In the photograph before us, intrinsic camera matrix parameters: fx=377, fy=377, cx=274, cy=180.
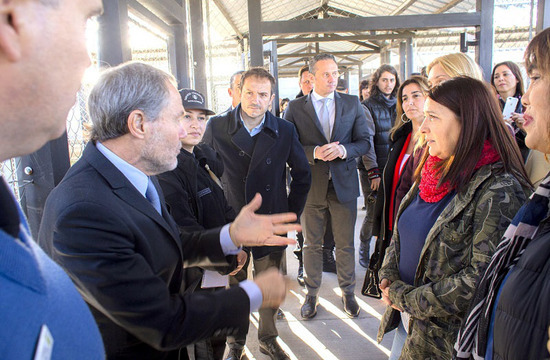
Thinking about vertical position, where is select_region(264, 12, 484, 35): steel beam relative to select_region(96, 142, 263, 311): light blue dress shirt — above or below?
above

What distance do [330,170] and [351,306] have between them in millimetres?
1224

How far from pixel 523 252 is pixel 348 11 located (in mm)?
9885

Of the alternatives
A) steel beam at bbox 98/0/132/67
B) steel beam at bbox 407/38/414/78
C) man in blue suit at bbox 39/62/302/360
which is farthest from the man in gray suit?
steel beam at bbox 407/38/414/78

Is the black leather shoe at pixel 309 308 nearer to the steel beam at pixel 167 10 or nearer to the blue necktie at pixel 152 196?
the blue necktie at pixel 152 196

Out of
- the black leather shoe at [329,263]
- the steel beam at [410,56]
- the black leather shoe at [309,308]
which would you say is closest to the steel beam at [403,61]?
the steel beam at [410,56]

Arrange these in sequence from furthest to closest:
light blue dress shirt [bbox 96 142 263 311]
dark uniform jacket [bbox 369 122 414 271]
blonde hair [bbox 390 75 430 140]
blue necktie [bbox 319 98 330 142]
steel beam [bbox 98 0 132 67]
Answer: blue necktie [bbox 319 98 330 142] → blonde hair [bbox 390 75 430 140] → dark uniform jacket [bbox 369 122 414 271] → steel beam [bbox 98 0 132 67] → light blue dress shirt [bbox 96 142 263 311]

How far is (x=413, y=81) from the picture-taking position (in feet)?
9.70

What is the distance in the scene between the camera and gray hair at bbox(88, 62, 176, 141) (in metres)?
1.27

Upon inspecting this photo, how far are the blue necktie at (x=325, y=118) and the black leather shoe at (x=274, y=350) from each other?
1809mm

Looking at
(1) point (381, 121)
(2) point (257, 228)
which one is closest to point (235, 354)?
(2) point (257, 228)

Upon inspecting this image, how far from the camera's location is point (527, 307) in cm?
95

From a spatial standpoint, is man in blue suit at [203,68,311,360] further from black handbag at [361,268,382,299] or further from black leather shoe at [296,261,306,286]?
black leather shoe at [296,261,306,286]

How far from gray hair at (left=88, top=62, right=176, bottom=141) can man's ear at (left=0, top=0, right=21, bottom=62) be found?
0.78 m

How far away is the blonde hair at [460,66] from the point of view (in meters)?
2.56
